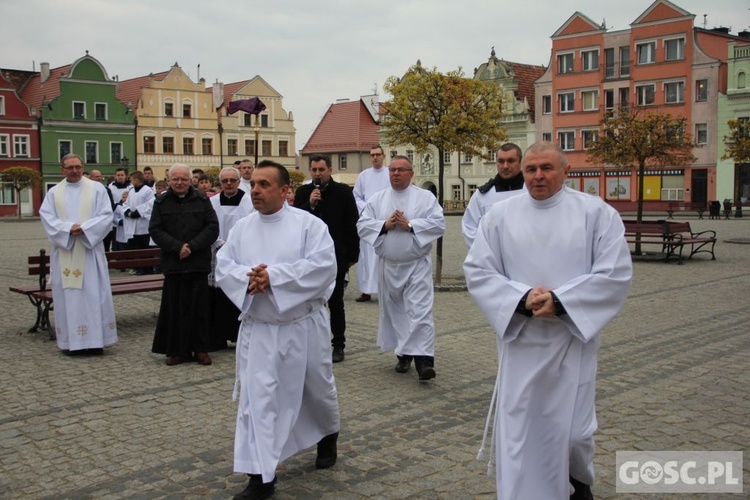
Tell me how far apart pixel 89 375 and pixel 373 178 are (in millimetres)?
7349

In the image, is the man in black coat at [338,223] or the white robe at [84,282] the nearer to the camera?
the man in black coat at [338,223]

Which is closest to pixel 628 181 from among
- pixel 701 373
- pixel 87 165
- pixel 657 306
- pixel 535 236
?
pixel 87 165

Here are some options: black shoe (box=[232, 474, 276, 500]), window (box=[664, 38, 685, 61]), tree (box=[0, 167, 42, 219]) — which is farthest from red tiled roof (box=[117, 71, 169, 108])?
black shoe (box=[232, 474, 276, 500])

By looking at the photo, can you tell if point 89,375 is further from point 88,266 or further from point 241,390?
point 241,390

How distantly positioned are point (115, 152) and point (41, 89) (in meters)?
7.97

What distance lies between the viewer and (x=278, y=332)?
194 inches

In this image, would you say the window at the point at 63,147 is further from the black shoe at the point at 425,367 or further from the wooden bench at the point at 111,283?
the black shoe at the point at 425,367

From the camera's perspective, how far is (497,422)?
172 inches

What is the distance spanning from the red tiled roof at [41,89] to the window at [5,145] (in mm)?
3533

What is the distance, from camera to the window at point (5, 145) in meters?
59.7

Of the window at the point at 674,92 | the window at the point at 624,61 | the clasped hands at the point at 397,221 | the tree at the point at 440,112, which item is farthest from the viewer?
the window at the point at 624,61

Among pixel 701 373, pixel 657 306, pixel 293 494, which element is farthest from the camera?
pixel 657 306

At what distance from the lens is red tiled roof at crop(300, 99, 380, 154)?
69875 mm

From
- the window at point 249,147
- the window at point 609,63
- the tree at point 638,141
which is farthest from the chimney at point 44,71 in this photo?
the tree at point 638,141
